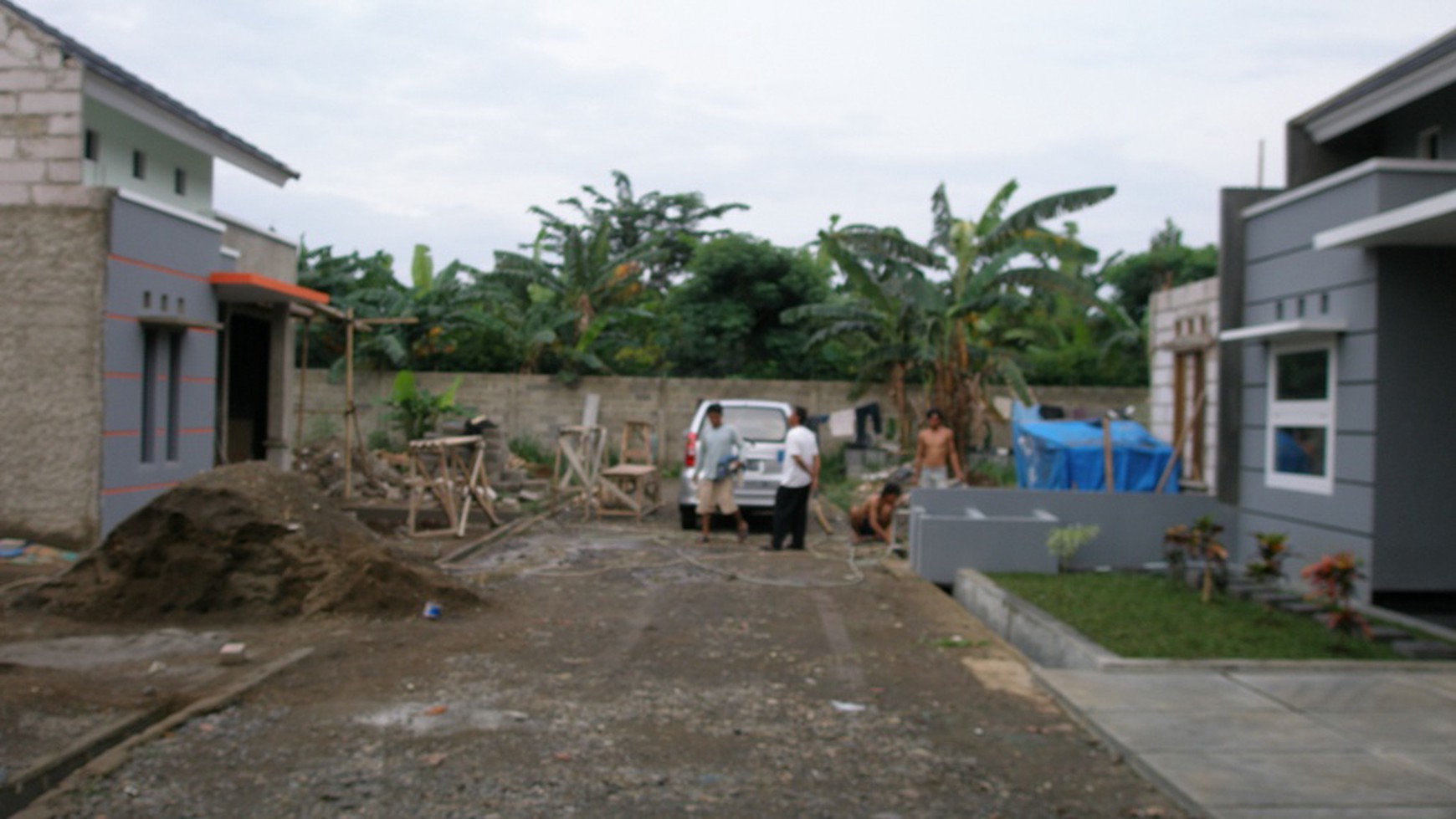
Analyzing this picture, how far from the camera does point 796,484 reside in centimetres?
1396

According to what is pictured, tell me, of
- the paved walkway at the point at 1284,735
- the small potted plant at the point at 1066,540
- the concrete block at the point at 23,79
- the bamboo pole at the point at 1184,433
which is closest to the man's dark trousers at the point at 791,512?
the small potted plant at the point at 1066,540

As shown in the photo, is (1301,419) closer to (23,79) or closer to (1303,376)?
(1303,376)

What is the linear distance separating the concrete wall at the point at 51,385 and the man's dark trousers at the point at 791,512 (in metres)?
7.36

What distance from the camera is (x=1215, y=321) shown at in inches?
493

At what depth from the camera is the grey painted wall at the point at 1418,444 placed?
9258mm

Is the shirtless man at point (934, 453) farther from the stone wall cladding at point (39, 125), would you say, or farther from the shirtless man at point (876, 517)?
the stone wall cladding at point (39, 125)

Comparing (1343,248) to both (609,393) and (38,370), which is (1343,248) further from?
(609,393)

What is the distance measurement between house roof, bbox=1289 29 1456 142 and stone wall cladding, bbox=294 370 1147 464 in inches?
550

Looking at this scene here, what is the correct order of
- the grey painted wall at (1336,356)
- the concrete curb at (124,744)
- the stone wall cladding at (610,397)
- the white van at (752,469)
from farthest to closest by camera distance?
the stone wall cladding at (610,397), the white van at (752,469), the grey painted wall at (1336,356), the concrete curb at (124,744)

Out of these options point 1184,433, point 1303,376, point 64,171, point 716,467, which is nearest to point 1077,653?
point 1303,376

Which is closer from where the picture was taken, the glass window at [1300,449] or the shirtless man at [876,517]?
the glass window at [1300,449]

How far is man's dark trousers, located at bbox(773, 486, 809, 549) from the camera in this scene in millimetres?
14078

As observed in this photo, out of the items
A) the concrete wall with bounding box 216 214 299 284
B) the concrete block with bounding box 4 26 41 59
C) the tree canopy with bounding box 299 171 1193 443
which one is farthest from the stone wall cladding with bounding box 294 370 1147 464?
the concrete block with bounding box 4 26 41 59

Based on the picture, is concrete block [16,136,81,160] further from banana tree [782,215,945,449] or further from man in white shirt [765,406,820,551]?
banana tree [782,215,945,449]
